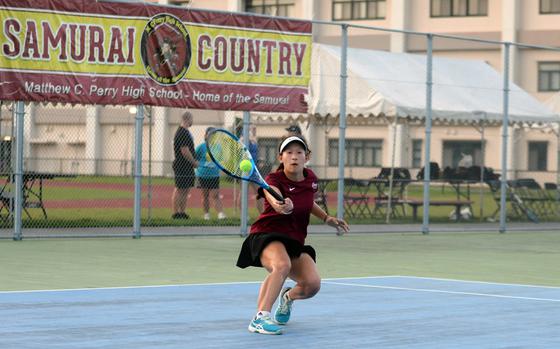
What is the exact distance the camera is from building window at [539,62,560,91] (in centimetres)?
5569

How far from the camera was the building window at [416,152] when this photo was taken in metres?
54.5

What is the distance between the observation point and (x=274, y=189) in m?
9.52

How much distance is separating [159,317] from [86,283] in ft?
9.77

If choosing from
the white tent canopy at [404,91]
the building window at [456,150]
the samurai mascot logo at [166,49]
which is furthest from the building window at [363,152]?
the samurai mascot logo at [166,49]

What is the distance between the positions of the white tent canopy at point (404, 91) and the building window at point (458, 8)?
3036 cm

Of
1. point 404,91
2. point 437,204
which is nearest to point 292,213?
point 404,91

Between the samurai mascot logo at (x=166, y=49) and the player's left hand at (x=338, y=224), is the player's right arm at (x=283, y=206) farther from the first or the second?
the samurai mascot logo at (x=166, y=49)

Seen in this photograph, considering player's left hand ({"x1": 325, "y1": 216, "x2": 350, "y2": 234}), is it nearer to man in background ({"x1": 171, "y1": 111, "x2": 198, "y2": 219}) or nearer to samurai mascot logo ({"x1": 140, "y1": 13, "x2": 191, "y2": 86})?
samurai mascot logo ({"x1": 140, "y1": 13, "x2": 191, "y2": 86})

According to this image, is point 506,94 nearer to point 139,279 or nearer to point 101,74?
point 101,74

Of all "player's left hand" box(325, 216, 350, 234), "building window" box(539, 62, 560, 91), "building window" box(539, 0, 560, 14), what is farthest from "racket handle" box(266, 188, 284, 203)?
"building window" box(539, 0, 560, 14)

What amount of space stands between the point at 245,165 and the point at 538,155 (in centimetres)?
4727

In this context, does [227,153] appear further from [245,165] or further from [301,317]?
[301,317]

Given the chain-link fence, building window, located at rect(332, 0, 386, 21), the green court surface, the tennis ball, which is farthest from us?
building window, located at rect(332, 0, 386, 21)

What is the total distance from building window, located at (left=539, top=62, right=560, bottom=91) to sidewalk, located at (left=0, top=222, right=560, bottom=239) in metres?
29.6
